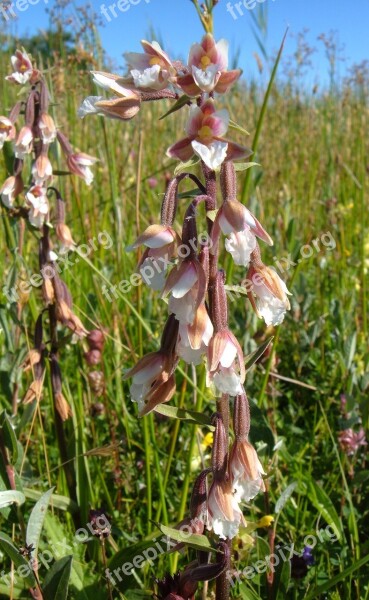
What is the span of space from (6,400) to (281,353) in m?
1.23

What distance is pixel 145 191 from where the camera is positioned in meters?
4.31

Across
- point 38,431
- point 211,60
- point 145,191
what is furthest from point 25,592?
point 145,191

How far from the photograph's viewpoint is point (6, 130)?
6.20ft

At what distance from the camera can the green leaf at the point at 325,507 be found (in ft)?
5.04

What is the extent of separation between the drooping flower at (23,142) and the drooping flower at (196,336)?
3.62 feet

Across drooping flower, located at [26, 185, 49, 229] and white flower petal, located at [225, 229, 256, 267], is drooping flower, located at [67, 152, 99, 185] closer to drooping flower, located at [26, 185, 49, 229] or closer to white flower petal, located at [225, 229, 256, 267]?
drooping flower, located at [26, 185, 49, 229]

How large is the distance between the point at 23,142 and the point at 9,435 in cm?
94

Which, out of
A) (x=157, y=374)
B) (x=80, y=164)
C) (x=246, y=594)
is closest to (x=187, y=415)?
(x=157, y=374)

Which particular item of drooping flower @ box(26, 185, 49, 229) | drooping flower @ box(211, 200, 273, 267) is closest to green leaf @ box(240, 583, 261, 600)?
drooping flower @ box(211, 200, 273, 267)

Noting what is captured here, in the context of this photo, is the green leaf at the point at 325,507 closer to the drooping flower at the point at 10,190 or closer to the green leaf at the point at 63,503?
the green leaf at the point at 63,503

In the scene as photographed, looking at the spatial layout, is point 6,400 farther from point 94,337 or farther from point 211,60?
point 211,60

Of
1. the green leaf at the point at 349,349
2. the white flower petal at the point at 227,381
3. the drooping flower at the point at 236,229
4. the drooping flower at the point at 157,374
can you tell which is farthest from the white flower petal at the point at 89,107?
the green leaf at the point at 349,349

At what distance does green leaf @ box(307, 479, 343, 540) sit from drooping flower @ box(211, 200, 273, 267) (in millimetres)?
865

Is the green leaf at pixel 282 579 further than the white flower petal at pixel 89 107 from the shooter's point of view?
Yes
